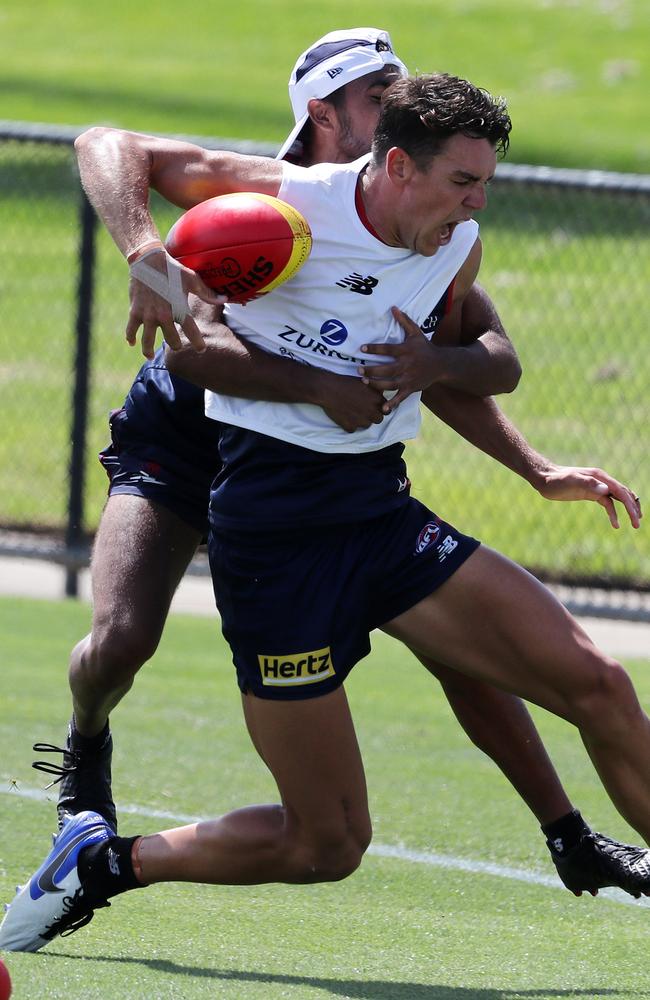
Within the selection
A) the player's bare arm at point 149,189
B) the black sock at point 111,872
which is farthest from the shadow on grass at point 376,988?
the player's bare arm at point 149,189

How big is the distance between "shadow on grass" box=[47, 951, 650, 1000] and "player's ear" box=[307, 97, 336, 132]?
2353mm

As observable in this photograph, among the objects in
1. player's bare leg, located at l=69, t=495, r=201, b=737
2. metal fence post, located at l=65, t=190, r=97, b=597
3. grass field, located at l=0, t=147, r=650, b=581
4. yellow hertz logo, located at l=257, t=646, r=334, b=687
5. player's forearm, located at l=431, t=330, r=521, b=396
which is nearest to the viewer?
yellow hertz logo, located at l=257, t=646, r=334, b=687

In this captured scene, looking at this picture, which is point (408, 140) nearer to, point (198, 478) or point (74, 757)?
point (198, 478)

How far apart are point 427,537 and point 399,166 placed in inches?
34.7

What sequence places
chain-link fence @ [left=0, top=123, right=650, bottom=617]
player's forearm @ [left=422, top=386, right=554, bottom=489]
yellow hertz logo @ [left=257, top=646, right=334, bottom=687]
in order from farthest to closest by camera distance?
chain-link fence @ [left=0, top=123, right=650, bottom=617], player's forearm @ [left=422, top=386, right=554, bottom=489], yellow hertz logo @ [left=257, top=646, right=334, bottom=687]

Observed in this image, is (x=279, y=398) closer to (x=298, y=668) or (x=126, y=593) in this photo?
(x=298, y=668)

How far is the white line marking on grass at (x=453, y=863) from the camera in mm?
5152

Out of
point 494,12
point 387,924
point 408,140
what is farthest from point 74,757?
point 494,12

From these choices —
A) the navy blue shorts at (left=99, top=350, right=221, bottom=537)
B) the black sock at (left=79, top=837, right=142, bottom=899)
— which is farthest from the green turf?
the black sock at (left=79, top=837, right=142, bottom=899)

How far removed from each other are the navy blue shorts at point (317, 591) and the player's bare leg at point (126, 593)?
63 cm

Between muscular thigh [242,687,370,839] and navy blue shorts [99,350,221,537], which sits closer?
muscular thigh [242,687,370,839]

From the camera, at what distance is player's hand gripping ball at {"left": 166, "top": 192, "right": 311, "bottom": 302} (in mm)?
3939

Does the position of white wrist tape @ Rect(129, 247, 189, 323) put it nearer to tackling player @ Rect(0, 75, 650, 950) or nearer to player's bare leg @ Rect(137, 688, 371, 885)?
tackling player @ Rect(0, 75, 650, 950)

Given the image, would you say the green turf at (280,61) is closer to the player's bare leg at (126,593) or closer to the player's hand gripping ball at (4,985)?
the player's bare leg at (126,593)
